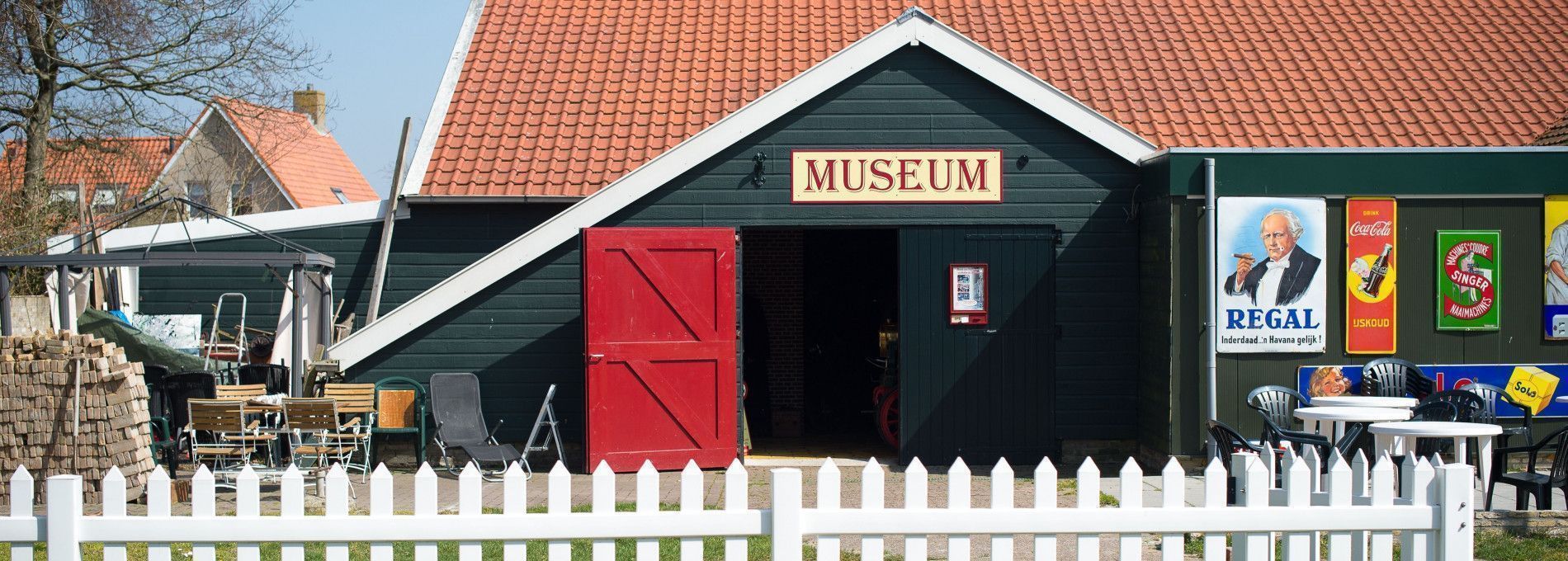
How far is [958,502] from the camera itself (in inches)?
183

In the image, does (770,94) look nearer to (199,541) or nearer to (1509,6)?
(199,541)

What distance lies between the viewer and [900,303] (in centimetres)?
1209

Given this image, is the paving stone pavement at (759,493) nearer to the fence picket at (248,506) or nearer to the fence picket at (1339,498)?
the fence picket at (1339,498)

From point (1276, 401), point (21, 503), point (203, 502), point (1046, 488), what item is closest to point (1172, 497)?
point (1046, 488)

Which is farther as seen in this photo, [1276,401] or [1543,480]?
[1276,401]

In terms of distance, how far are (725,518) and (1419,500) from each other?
2376 mm

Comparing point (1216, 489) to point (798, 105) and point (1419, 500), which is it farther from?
point (798, 105)

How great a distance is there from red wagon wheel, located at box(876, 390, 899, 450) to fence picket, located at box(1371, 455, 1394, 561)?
865 cm

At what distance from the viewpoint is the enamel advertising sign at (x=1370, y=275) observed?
1116cm

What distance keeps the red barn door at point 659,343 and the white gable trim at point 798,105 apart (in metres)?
0.55

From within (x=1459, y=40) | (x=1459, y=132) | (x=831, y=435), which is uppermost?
(x=1459, y=40)

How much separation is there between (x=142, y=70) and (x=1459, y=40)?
18097mm

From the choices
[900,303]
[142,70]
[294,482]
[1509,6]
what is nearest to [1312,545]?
[294,482]

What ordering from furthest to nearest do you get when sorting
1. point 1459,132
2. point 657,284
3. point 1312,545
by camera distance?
point 1459,132, point 657,284, point 1312,545
